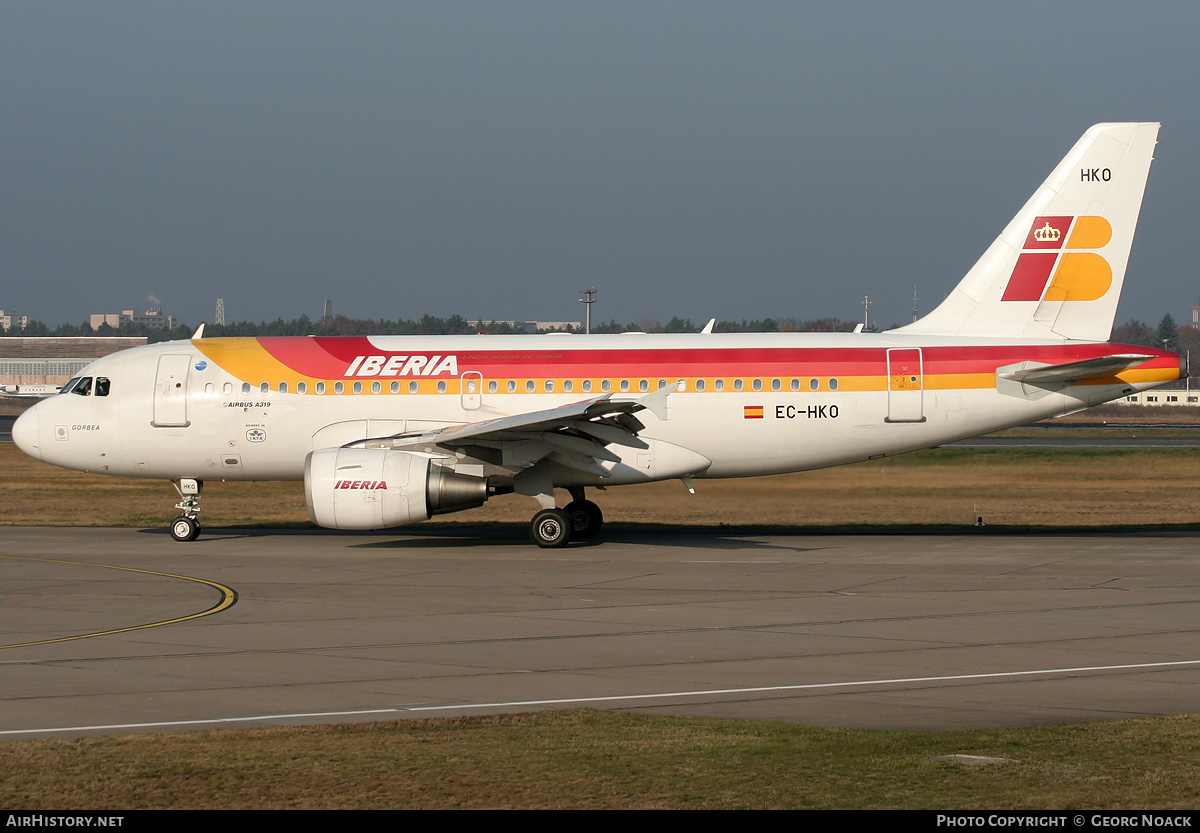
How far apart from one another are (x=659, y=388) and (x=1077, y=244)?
30.3 feet

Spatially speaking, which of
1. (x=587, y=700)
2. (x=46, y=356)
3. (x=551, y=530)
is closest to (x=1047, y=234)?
(x=551, y=530)

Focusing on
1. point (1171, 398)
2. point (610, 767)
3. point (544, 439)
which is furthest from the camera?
point (1171, 398)

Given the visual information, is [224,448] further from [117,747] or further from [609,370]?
[117,747]

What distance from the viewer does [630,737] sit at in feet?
30.6

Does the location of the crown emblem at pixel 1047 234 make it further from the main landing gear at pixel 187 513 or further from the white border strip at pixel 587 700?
the main landing gear at pixel 187 513

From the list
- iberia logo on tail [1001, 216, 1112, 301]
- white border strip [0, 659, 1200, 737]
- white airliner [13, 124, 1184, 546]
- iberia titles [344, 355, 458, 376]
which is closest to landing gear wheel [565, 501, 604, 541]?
white airliner [13, 124, 1184, 546]

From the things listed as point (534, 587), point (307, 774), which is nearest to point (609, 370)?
point (534, 587)

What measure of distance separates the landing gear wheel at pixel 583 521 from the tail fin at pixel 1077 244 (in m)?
8.62

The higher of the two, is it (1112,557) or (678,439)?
(678,439)

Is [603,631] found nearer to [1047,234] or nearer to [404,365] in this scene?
[404,365]

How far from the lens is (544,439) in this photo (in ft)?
75.6

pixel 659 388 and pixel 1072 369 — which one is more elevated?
pixel 1072 369

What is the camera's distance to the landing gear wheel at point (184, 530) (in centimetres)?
2467

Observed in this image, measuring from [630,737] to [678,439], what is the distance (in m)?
15.1
